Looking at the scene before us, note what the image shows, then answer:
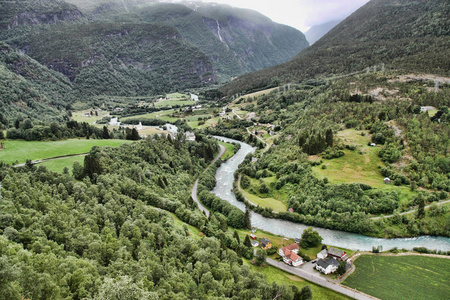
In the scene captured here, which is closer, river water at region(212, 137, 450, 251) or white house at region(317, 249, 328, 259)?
white house at region(317, 249, 328, 259)

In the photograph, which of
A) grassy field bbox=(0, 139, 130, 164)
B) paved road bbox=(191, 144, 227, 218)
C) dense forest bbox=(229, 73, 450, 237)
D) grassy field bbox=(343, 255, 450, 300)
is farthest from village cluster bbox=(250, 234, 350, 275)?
grassy field bbox=(0, 139, 130, 164)

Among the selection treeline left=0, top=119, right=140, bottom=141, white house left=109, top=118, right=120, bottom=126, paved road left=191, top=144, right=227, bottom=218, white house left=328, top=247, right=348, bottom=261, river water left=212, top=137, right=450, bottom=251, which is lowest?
river water left=212, top=137, right=450, bottom=251

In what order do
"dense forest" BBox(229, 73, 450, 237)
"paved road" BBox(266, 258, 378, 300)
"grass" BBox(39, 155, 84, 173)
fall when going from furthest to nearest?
1. "grass" BBox(39, 155, 84, 173)
2. "dense forest" BBox(229, 73, 450, 237)
3. "paved road" BBox(266, 258, 378, 300)

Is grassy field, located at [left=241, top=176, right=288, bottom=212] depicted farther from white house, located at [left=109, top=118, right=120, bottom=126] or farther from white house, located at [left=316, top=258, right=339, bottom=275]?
white house, located at [left=109, top=118, right=120, bottom=126]

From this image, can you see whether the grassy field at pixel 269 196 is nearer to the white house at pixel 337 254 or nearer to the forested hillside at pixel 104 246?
the forested hillside at pixel 104 246

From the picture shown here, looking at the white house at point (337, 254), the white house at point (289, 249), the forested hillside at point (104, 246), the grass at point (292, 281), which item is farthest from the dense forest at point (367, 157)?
the forested hillside at point (104, 246)

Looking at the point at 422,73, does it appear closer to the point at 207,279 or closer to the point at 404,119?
the point at 404,119

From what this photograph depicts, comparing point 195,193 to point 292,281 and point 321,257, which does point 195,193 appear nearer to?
point 321,257
